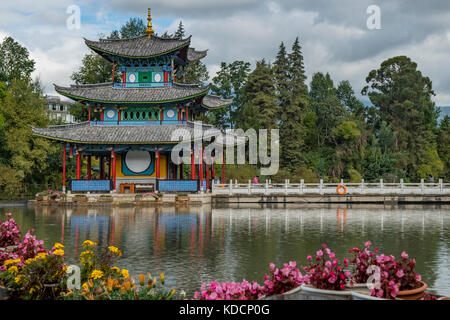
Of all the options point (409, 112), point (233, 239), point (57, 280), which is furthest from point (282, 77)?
point (57, 280)

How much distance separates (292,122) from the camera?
60625mm

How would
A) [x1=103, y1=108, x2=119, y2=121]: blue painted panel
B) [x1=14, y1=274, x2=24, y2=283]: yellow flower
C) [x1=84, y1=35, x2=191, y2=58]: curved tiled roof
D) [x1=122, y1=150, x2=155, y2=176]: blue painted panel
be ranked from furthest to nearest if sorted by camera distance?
1. [x1=103, y1=108, x2=119, y2=121]: blue painted panel
2. [x1=84, y1=35, x2=191, y2=58]: curved tiled roof
3. [x1=122, y1=150, x2=155, y2=176]: blue painted panel
4. [x1=14, y1=274, x2=24, y2=283]: yellow flower

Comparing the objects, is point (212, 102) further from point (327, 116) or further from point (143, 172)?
point (327, 116)

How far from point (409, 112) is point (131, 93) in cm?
3946

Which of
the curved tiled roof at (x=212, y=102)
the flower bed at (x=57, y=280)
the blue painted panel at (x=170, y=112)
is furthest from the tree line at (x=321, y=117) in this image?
the flower bed at (x=57, y=280)

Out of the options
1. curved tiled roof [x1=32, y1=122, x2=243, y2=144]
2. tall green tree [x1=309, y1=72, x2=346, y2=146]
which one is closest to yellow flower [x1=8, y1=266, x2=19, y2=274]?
curved tiled roof [x1=32, y1=122, x2=243, y2=144]

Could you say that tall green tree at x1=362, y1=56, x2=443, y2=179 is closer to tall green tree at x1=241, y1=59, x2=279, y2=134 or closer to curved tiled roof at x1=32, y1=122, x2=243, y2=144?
tall green tree at x1=241, y1=59, x2=279, y2=134

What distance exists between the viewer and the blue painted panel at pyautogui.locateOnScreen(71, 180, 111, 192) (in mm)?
37219

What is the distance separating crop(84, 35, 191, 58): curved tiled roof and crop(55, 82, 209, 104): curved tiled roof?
2685mm

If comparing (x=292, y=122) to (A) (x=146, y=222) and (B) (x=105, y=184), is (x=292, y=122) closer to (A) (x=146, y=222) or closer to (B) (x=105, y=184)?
(B) (x=105, y=184)

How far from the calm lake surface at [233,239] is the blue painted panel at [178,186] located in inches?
380

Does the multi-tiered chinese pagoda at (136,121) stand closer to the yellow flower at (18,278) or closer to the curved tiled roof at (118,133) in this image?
the curved tiled roof at (118,133)

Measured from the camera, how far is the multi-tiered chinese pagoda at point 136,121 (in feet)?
122
